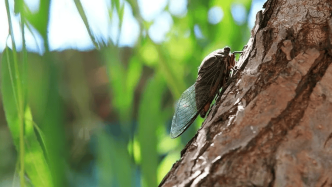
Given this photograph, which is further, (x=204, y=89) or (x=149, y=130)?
(x=149, y=130)

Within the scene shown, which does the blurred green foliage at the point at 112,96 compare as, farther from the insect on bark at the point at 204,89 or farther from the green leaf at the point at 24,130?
the insect on bark at the point at 204,89

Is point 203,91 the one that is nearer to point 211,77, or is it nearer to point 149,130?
point 211,77

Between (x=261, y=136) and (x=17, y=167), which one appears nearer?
(x=261, y=136)

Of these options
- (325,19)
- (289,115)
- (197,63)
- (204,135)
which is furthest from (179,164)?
(197,63)

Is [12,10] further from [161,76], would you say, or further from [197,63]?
[197,63]

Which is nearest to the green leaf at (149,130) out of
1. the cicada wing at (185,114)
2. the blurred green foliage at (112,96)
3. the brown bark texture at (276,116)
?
the blurred green foliage at (112,96)

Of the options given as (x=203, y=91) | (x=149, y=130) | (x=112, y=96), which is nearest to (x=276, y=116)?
(x=203, y=91)
